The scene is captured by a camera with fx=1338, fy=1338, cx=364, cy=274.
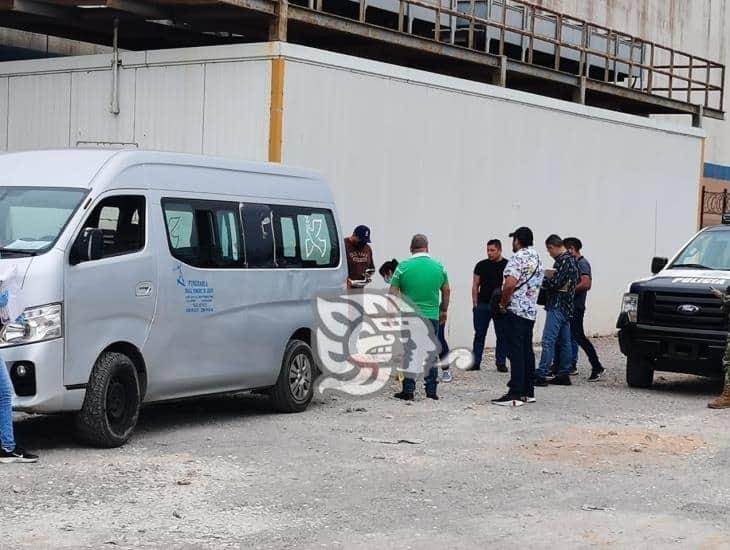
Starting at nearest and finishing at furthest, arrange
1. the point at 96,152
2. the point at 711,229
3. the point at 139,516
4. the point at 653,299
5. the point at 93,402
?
1. the point at 139,516
2. the point at 93,402
3. the point at 96,152
4. the point at 653,299
5. the point at 711,229

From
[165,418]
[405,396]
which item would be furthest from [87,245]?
[405,396]

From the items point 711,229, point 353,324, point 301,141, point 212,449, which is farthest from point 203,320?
point 711,229

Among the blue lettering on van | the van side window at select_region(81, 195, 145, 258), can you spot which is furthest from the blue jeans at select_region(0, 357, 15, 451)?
the blue lettering on van

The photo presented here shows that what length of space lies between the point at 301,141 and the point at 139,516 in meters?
9.51

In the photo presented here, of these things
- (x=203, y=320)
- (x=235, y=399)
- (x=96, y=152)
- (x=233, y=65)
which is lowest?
(x=235, y=399)

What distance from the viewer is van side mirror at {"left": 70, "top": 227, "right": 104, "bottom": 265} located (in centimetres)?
1014

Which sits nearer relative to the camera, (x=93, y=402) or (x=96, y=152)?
(x=93, y=402)

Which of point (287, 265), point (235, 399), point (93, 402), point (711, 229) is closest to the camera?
point (93, 402)

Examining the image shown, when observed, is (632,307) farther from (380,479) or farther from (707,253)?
(380,479)

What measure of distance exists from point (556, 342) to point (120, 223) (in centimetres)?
672

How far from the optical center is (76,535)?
748cm

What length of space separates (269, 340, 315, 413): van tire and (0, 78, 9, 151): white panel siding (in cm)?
835

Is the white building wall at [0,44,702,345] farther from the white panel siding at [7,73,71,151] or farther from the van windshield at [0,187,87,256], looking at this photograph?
the van windshield at [0,187,87,256]

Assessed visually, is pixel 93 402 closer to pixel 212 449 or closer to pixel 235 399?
pixel 212 449
